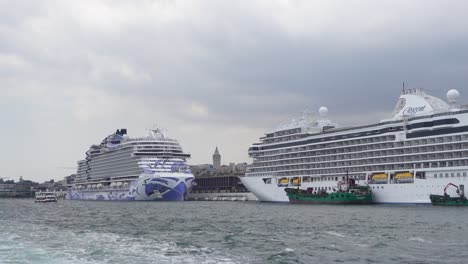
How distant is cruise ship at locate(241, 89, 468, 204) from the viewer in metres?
76.0

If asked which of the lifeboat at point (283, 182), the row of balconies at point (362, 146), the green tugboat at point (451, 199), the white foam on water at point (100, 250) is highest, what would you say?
the row of balconies at point (362, 146)

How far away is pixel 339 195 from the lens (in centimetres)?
8800

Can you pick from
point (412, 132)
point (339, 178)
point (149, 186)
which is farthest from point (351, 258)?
point (149, 186)

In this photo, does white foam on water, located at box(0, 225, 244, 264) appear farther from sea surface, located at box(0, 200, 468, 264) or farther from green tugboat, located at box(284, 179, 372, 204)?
green tugboat, located at box(284, 179, 372, 204)

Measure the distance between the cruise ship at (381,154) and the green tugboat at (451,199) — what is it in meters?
1.11

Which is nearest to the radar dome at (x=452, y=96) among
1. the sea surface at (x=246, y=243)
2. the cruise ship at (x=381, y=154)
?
the cruise ship at (x=381, y=154)

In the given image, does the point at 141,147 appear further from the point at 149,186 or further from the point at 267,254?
the point at 267,254

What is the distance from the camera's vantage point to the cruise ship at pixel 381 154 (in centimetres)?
7600

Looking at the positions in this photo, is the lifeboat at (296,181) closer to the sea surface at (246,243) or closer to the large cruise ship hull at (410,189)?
the large cruise ship hull at (410,189)

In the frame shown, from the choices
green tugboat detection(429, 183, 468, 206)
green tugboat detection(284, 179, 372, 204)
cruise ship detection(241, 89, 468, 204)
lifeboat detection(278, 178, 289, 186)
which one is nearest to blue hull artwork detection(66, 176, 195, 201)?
cruise ship detection(241, 89, 468, 204)

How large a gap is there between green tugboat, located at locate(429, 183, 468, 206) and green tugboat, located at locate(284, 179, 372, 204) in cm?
1232

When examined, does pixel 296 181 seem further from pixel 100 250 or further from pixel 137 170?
pixel 100 250

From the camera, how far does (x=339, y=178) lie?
9294cm

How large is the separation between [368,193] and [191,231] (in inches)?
1885
